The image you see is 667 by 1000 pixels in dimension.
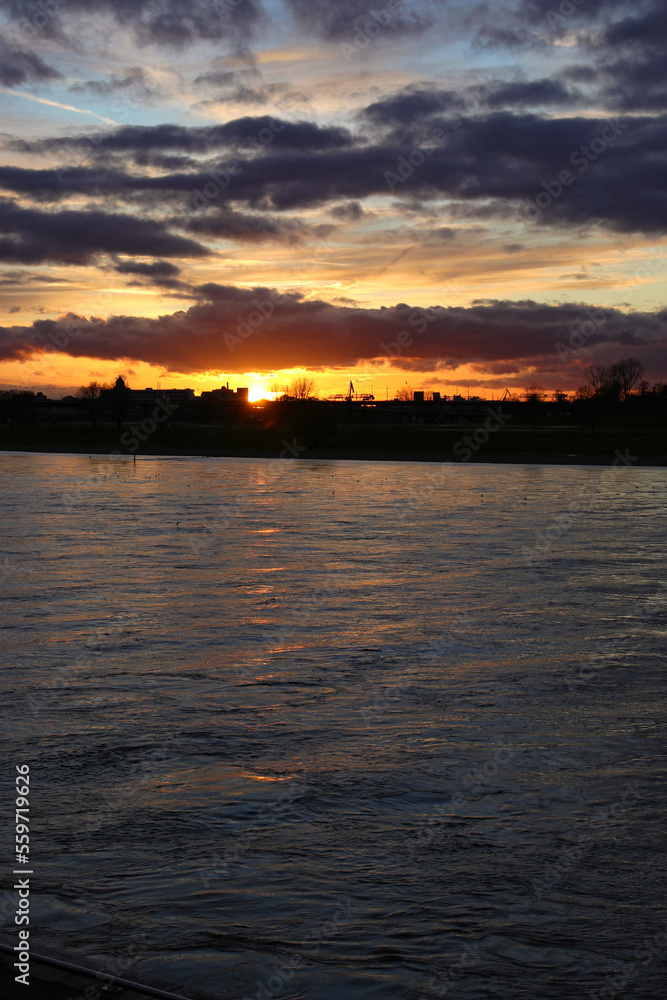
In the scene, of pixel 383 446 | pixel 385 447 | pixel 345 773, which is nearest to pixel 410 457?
pixel 385 447

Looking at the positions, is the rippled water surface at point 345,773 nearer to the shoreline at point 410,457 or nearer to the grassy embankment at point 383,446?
the shoreline at point 410,457

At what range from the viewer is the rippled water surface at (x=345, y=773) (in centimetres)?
634

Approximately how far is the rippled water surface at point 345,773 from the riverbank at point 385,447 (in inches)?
2725

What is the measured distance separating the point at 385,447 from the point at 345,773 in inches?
3639

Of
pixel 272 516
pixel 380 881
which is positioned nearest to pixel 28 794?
pixel 380 881

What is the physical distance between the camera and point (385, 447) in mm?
101250

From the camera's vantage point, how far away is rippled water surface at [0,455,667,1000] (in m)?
6.34

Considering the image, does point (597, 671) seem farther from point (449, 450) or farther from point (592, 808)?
point (449, 450)

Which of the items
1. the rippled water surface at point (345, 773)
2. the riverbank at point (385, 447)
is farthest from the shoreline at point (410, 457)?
the rippled water surface at point (345, 773)

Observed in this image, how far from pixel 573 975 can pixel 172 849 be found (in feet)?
10.2

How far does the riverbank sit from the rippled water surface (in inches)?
2725

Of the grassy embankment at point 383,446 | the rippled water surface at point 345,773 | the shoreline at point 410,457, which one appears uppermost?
the grassy embankment at point 383,446

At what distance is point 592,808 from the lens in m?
8.54

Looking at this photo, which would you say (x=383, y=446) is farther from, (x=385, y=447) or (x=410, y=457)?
(x=410, y=457)
